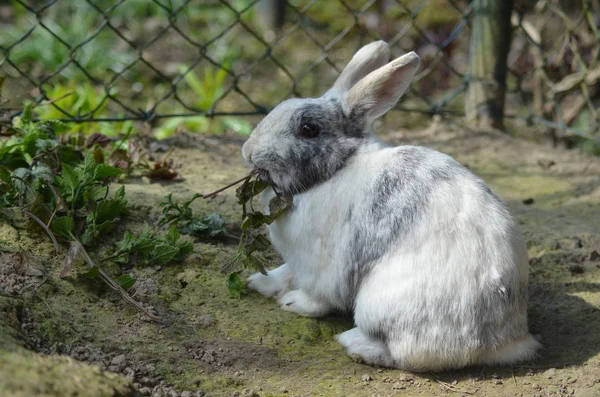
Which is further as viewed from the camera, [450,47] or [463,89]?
[450,47]

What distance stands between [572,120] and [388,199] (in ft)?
13.4

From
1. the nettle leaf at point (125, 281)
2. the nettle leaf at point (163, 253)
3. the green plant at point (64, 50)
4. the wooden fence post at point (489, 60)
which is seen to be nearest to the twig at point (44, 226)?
the nettle leaf at point (125, 281)

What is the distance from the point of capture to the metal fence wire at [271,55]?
241 inches

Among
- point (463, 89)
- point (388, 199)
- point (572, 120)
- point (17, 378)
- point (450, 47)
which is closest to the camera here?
point (17, 378)

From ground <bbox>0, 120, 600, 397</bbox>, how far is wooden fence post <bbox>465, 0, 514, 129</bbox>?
176cm

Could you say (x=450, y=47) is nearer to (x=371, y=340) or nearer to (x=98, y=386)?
(x=371, y=340)

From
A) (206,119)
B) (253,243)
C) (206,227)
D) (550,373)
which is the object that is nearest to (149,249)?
(206,227)

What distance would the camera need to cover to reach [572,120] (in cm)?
677

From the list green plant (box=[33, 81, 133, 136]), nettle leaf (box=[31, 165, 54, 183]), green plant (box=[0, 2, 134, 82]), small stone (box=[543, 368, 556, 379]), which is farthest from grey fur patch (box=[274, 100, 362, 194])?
green plant (box=[0, 2, 134, 82])

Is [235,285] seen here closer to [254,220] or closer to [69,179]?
[254,220]

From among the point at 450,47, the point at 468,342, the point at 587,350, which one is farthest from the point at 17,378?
the point at 450,47

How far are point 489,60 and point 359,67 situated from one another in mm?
2334

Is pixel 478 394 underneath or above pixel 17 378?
underneath

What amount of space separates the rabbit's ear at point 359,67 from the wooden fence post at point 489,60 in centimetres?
215
